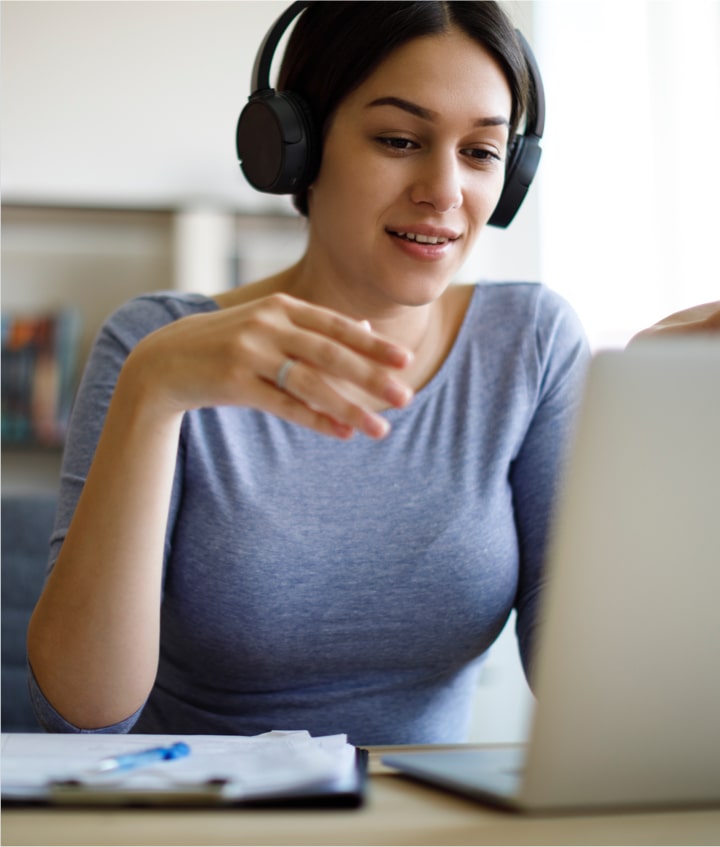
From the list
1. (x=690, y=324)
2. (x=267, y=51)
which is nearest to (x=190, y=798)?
(x=690, y=324)

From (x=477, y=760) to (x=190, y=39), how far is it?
2610 millimetres

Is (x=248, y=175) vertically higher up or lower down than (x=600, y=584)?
higher up

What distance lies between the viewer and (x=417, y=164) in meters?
0.98

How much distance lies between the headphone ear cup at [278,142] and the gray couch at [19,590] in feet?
2.03

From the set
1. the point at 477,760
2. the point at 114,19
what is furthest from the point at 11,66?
the point at 477,760

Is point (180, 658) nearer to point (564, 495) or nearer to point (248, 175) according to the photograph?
point (248, 175)

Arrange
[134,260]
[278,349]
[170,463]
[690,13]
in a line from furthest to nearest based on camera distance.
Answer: [134,260], [690,13], [170,463], [278,349]

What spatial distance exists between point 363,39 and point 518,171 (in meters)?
0.25

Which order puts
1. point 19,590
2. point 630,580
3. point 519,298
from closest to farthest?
1. point 630,580
2. point 519,298
3. point 19,590

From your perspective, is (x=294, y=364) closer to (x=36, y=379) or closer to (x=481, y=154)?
(x=481, y=154)

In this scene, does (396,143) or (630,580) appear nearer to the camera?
(630,580)

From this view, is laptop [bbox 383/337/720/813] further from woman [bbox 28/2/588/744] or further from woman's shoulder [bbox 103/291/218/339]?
woman's shoulder [bbox 103/291/218/339]

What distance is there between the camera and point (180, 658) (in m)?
1.03

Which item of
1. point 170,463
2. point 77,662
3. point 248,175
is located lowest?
point 77,662
